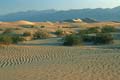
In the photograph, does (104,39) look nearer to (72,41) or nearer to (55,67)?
(72,41)

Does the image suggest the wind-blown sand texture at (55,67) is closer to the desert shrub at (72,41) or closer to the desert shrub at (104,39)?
the desert shrub at (72,41)

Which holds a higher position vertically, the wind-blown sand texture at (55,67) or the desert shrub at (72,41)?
the desert shrub at (72,41)

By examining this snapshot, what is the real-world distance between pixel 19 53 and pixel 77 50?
334cm

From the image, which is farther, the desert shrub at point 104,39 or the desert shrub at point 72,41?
the desert shrub at point 104,39

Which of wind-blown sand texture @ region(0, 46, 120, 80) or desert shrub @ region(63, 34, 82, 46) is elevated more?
desert shrub @ region(63, 34, 82, 46)

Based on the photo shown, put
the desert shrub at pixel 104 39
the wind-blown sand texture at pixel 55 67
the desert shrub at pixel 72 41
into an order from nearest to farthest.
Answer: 1. the wind-blown sand texture at pixel 55 67
2. the desert shrub at pixel 72 41
3. the desert shrub at pixel 104 39

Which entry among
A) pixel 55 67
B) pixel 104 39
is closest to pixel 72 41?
pixel 104 39

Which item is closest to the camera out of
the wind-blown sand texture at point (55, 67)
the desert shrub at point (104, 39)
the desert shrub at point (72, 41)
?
the wind-blown sand texture at point (55, 67)

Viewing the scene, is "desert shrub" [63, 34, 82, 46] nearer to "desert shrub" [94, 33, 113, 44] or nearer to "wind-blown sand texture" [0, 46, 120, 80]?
"desert shrub" [94, 33, 113, 44]

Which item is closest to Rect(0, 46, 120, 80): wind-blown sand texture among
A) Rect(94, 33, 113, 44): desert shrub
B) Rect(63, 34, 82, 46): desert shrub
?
Rect(63, 34, 82, 46): desert shrub

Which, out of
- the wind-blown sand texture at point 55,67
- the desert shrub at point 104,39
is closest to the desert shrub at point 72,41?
the desert shrub at point 104,39

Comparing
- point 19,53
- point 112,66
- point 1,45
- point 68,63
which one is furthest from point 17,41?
point 112,66

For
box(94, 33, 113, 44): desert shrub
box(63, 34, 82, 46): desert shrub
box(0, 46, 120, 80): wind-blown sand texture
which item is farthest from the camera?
box(94, 33, 113, 44): desert shrub

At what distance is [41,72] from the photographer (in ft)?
43.9
